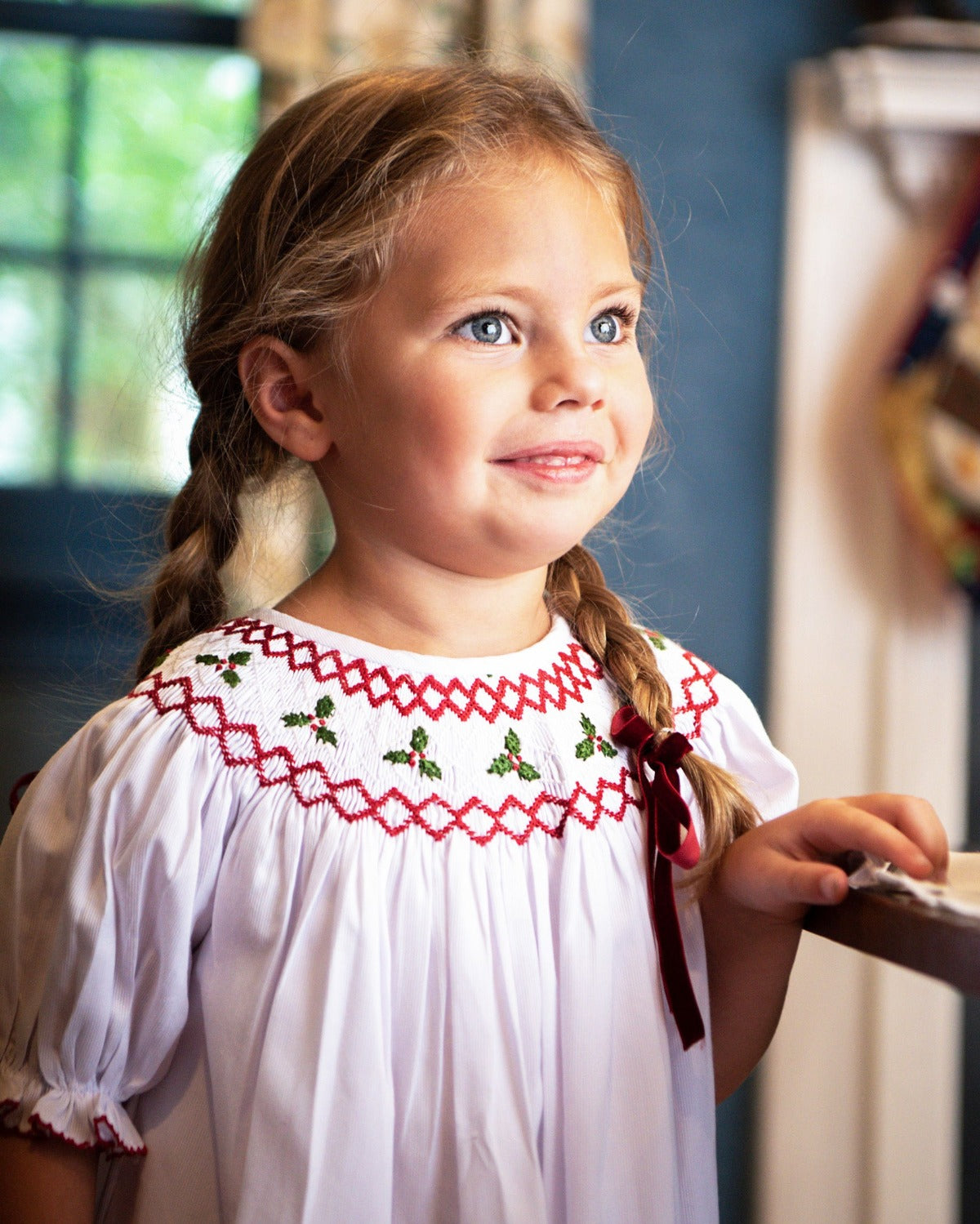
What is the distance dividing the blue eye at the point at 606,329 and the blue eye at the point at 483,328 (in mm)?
75

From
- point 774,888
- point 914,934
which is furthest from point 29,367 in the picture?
point 914,934

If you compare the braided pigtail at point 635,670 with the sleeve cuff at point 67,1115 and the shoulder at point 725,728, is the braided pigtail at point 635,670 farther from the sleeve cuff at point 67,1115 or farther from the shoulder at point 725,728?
the sleeve cuff at point 67,1115

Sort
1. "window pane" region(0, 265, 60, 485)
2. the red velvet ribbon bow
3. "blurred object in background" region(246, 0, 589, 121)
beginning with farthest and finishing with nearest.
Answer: "window pane" region(0, 265, 60, 485) < "blurred object in background" region(246, 0, 589, 121) < the red velvet ribbon bow

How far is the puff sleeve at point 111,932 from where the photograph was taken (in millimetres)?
723

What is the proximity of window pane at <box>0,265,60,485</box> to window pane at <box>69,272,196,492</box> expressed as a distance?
0.13 feet

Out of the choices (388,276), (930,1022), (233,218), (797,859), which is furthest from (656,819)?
(930,1022)

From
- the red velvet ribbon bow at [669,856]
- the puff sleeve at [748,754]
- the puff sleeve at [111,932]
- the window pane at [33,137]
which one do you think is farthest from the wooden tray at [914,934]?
the window pane at [33,137]

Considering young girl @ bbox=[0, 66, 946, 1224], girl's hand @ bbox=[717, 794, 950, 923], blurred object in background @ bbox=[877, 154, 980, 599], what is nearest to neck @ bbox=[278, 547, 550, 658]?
young girl @ bbox=[0, 66, 946, 1224]

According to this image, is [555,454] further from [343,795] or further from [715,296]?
[715,296]

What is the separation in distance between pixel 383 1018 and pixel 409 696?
0.64 ft

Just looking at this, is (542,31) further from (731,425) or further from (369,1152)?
(369,1152)

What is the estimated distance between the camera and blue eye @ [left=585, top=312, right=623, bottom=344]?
0.80 m

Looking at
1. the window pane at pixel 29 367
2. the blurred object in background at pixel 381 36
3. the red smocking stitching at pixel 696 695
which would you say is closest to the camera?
the red smocking stitching at pixel 696 695

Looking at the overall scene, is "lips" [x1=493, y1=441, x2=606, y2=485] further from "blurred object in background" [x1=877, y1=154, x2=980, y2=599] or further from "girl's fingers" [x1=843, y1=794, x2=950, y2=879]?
"blurred object in background" [x1=877, y1=154, x2=980, y2=599]
